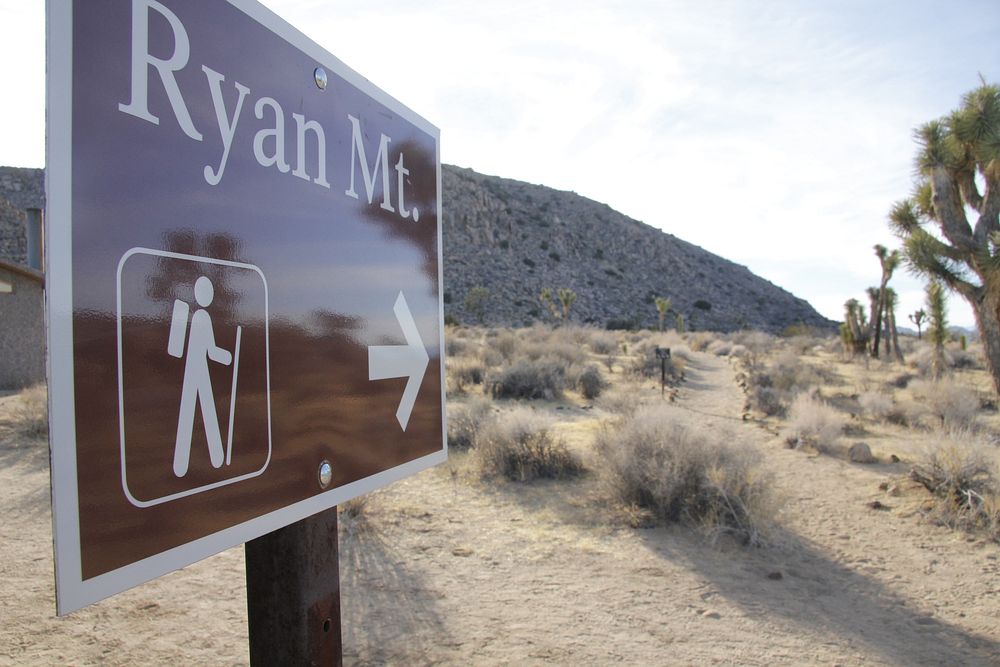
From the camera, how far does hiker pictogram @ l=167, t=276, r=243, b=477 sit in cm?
126

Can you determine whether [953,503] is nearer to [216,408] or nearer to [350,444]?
[350,444]

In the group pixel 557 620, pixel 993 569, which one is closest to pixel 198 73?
pixel 557 620

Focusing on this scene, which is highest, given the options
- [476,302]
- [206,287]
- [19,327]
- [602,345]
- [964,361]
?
[476,302]

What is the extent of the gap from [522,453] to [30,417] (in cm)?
833

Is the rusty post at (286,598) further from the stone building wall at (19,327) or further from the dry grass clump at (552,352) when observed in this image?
the dry grass clump at (552,352)

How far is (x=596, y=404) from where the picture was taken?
14797 millimetres

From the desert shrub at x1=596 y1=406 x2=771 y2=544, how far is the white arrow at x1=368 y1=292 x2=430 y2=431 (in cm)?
495

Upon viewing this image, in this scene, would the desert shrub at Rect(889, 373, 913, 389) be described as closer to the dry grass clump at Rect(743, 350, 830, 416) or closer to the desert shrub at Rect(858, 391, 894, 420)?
the dry grass clump at Rect(743, 350, 830, 416)

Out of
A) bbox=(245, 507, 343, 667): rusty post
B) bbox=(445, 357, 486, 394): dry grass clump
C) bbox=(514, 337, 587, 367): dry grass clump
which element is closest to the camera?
bbox=(245, 507, 343, 667): rusty post

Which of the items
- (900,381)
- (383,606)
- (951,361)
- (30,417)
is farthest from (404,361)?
(951,361)

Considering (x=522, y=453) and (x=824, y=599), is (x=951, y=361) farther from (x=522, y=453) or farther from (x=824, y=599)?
(x=824, y=599)

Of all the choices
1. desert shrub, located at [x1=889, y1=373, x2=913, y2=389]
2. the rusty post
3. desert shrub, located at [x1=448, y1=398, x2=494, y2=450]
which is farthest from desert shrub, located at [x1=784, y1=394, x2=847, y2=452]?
the rusty post

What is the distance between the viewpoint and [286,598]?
6.05ft

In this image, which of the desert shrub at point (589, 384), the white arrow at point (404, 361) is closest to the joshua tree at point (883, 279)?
the desert shrub at point (589, 384)
